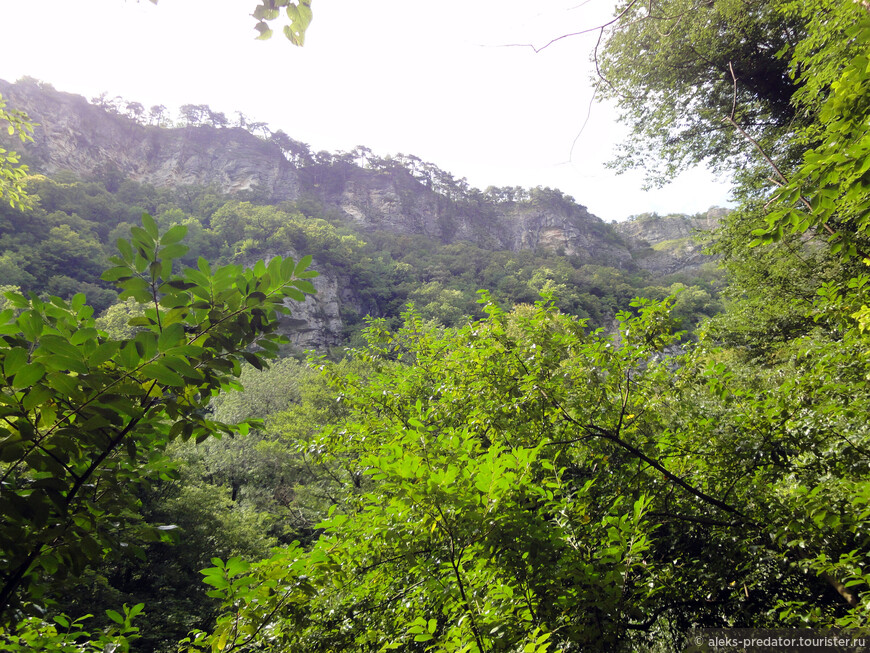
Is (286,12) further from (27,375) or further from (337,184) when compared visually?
(337,184)

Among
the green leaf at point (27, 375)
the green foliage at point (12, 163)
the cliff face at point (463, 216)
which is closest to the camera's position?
the green leaf at point (27, 375)

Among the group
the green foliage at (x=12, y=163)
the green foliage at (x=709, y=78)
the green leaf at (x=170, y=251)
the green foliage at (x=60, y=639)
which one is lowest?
the green foliage at (x=60, y=639)

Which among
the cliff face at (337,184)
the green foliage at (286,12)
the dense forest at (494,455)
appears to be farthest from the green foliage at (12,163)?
the cliff face at (337,184)

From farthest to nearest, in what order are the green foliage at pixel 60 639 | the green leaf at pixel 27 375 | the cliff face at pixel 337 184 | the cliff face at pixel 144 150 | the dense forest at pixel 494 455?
the cliff face at pixel 337 184 → the cliff face at pixel 144 150 → the green foliage at pixel 60 639 → the dense forest at pixel 494 455 → the green leaf at pixel 27 375

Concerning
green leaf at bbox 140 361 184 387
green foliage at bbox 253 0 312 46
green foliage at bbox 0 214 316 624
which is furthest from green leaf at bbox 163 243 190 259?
green foliage at bbox 253 0 312 46

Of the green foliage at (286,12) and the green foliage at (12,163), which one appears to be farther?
the green foliage at (12,163)

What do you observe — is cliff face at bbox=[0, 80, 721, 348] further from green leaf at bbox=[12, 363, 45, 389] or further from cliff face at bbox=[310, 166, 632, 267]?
green leaf at bbox=[12, 363, 45, 389]

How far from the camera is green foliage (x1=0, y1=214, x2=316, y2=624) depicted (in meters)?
0.94

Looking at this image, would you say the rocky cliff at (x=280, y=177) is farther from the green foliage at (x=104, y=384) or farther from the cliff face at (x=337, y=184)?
the green foliage at (x=104, y=384)

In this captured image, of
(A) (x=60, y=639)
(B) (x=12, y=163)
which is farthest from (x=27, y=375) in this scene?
(B) (x=12, y=163)

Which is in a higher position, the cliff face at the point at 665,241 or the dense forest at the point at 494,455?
the cliff face at the point at 665,241

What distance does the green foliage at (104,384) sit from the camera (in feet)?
3.07

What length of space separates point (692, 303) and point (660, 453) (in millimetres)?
39556

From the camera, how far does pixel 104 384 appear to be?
1.04 meters
